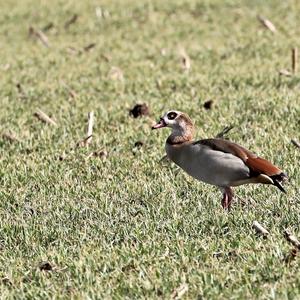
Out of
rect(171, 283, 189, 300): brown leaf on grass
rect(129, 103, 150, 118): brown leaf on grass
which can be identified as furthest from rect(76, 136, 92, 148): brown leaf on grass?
rect(171, 283, 189, 300): brown leaf on grass

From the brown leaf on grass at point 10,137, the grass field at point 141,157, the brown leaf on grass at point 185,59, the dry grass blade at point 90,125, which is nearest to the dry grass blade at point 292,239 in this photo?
the grass field at point 141,157

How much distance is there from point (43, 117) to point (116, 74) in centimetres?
262

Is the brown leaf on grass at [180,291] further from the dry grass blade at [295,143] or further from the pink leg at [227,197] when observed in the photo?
the dry grass blade at [295,143]

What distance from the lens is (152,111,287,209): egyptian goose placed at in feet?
19.8

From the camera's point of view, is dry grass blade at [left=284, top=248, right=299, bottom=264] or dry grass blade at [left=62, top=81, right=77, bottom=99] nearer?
dry grass blade at [left=284, top=248, right=299, bottom=264]

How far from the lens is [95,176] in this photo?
771cm

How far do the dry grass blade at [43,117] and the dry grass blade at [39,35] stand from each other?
5354mm

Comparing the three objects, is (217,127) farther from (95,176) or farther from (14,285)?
(14,285)

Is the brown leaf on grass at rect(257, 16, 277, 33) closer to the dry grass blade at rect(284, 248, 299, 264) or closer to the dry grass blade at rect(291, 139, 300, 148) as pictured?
the dry grass blade at rect(291, 139, 300, 148)

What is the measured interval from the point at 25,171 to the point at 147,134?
1546 mm

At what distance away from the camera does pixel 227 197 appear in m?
6.39

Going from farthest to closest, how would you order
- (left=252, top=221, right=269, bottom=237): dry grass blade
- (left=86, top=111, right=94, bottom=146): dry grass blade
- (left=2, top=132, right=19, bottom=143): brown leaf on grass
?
(left=2, top=132, right=19, bottom=143): brown leaf on grass
(left=86, top=111, right=94, bottom=146): dry grass blade
(left=252, top=221, right=269, bottom=237): dry grass blade

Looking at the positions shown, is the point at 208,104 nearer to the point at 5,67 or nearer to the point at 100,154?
the point at 100,154

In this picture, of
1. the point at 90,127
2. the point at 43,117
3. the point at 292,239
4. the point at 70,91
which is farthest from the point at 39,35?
the point at 292,239
